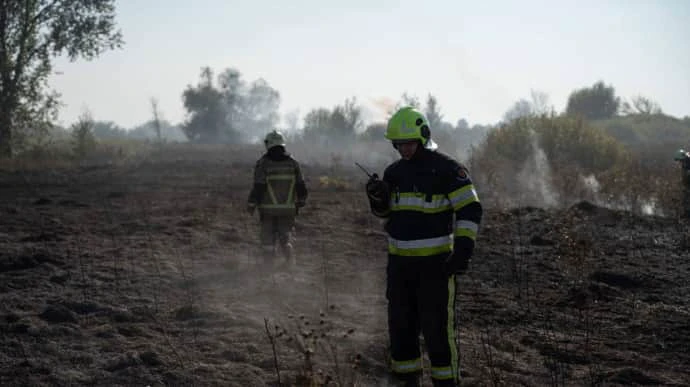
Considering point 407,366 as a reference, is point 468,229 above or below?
above

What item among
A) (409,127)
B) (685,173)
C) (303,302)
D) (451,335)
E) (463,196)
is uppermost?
(409,127)

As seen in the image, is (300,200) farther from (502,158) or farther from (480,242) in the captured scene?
(502,158)

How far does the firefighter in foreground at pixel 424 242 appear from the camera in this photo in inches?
167

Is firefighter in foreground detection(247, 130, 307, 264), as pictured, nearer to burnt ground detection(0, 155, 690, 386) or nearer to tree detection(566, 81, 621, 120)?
burnt ground detection(0, 155, 690, 386)

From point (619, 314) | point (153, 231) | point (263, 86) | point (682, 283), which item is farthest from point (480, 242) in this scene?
point (263, 86)

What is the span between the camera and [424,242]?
4.32m

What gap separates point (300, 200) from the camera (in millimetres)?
8547

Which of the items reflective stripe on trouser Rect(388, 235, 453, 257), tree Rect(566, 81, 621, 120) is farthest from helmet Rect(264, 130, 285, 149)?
tree Rect(566, 81, 621, 120)

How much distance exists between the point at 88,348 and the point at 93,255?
4083 mm

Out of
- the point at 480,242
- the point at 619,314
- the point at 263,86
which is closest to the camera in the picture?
the point at 619,314

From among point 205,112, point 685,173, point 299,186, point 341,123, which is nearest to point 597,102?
point 341,123

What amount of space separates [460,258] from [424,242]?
0.27 m

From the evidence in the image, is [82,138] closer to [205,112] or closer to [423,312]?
[423,312]

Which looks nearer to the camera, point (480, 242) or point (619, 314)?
point (619, 314)
